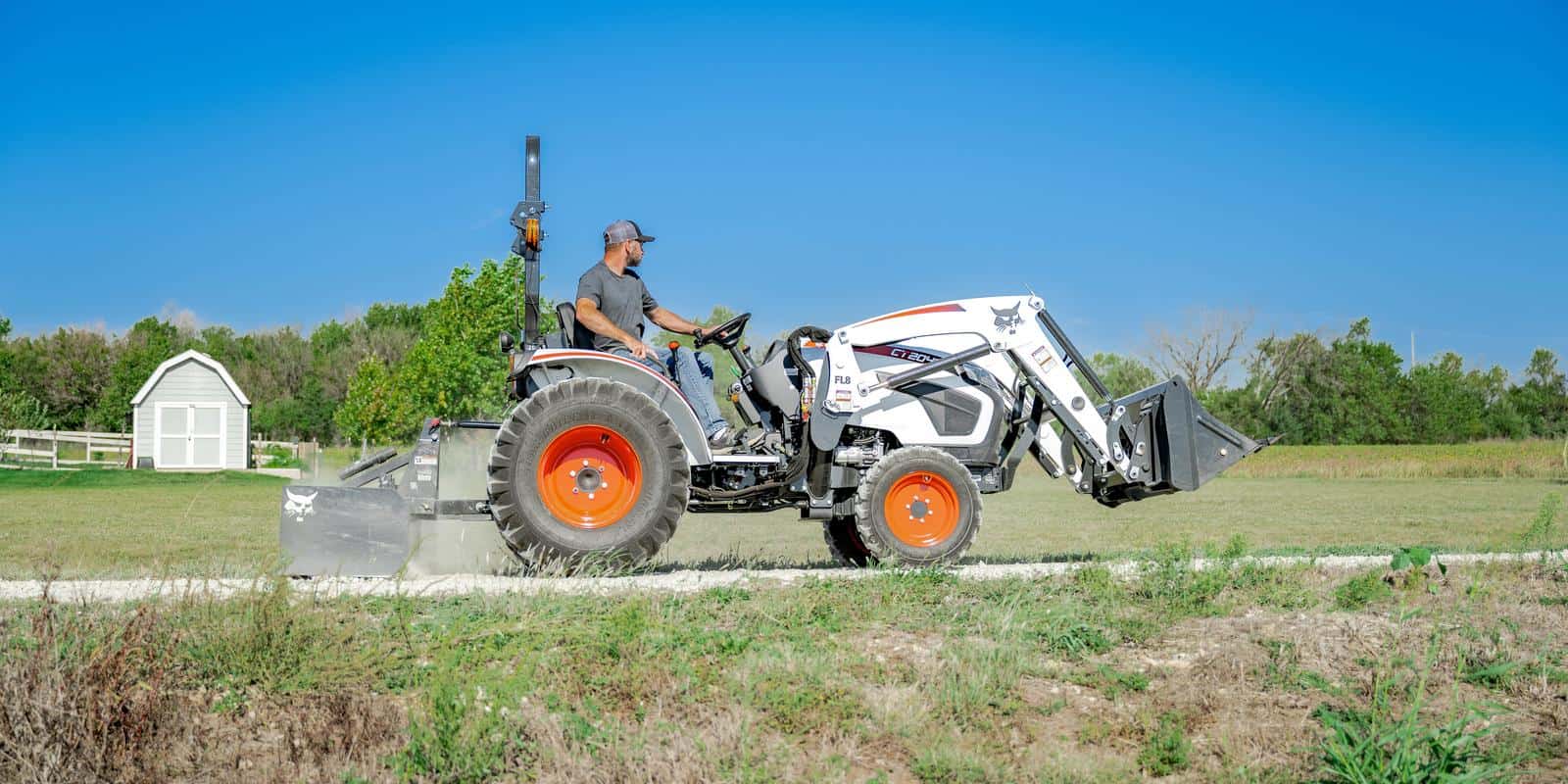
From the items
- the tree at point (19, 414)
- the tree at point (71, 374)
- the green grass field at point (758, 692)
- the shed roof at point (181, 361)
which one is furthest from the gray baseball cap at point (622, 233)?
the tree at point (71, 374)

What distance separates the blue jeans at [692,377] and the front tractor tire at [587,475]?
542mm

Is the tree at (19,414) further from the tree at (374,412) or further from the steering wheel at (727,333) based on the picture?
the steering wheel at (727,333)

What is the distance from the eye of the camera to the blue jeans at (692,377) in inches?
346

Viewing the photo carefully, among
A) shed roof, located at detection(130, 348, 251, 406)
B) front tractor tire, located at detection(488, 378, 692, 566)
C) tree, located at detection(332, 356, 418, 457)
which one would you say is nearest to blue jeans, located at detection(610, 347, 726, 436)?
front tractor tire, located at detection(488, 378, 692, 566)

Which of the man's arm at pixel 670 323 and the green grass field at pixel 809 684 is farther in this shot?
the man's arm at pixel 670 323

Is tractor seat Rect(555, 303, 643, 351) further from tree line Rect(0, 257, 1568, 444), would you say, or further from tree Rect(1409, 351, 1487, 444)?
tree Rect(1409, 351, 1487, 444)

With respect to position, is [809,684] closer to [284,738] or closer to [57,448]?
[284,738]

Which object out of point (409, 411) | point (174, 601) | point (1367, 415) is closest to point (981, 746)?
point (174, 601)

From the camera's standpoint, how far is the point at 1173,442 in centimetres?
904

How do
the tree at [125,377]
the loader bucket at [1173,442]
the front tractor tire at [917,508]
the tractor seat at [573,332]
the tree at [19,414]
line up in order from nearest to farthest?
1. the front tractor tire at [917,508]
2. the tractor seat at [573,332]
3. the loader bucket at [1173,442]
4. the tree at [19,414]
5. the tree at [125,377]

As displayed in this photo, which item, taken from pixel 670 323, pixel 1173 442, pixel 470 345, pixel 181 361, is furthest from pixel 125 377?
pixel 1173 442

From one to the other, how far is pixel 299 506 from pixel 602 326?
90.3 inches

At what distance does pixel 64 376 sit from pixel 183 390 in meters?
29.8

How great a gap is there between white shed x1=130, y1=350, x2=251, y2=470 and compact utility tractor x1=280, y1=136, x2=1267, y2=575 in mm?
33807
